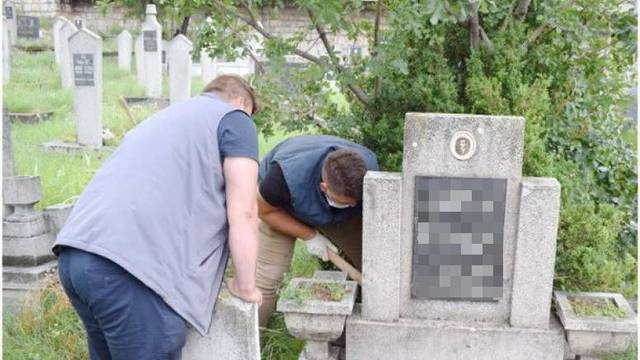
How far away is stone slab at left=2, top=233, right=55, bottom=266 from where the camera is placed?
4.27 m

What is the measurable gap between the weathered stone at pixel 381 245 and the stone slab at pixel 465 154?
6 cm

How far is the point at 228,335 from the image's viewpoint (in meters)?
2.66

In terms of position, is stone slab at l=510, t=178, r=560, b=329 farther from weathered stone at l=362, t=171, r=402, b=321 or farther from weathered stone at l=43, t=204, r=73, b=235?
weathered stone at l=43, t=204, r=73, b=235

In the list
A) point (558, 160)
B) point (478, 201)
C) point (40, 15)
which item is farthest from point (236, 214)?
point (40, 15)

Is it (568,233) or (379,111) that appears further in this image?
(379,111)

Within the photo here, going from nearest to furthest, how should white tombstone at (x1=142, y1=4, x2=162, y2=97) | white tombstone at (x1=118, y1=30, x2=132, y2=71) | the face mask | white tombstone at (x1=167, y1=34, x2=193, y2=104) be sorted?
the face mask → white tombstone at (x1=167, y1=34, x2=193, y2=104) → white tombstone at (x1=142, y1=4, x2=162, y2=97) → white tombstone at (x1=118, y1=30, x2=132, y2=71)

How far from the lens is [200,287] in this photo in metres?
2.45

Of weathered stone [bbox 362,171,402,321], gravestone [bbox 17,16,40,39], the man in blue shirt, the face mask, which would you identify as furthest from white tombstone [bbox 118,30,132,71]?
weathered stone [bbox 362,171,402,321]

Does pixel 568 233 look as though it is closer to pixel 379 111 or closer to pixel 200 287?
pixel 379 111

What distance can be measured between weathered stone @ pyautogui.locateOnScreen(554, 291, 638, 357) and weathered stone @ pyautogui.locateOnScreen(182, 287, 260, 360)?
1.25m

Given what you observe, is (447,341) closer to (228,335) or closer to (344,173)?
(344,173)

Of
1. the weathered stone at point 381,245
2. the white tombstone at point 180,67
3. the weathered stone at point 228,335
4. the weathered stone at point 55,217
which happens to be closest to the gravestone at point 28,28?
the white tombstone at point 180,67

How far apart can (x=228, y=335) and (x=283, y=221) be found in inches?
35.2

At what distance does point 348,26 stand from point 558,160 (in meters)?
1.31
